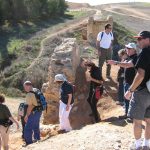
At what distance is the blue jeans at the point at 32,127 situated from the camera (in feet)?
34.8

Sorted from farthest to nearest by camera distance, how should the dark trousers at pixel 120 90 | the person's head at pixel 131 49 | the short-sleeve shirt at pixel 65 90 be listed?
the dark trousers at pixel 120 90
the short-sleeve shirt at pixel 65 90
the person's head at pixel 131 49

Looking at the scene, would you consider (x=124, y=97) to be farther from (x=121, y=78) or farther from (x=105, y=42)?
(x=105, y=42)

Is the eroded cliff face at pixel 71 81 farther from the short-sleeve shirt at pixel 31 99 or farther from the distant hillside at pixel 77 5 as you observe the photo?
the distant hillside at pixel 77 5

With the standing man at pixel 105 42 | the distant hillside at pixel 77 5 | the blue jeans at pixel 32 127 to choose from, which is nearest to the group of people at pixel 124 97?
→ the blue jeans at pixel 32 127

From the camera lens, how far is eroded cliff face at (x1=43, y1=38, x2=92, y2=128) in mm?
13289

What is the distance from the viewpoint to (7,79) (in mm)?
31172

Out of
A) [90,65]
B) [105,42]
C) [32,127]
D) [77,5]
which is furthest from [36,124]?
[77,5]

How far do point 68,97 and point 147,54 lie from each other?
3380mm

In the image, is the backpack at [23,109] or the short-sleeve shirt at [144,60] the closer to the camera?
the short-sleeve shirt at [144,60]

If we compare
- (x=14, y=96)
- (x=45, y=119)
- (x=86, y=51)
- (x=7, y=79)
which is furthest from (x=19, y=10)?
(x=45, y=119)

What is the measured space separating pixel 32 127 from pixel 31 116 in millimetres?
364

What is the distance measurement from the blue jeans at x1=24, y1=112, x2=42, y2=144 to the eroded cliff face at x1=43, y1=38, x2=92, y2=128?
2200mm

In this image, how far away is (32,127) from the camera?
1078cm

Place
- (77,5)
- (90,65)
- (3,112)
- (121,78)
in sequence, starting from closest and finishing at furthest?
(3,112)
(90,65)
(121,78)
(77,5)
